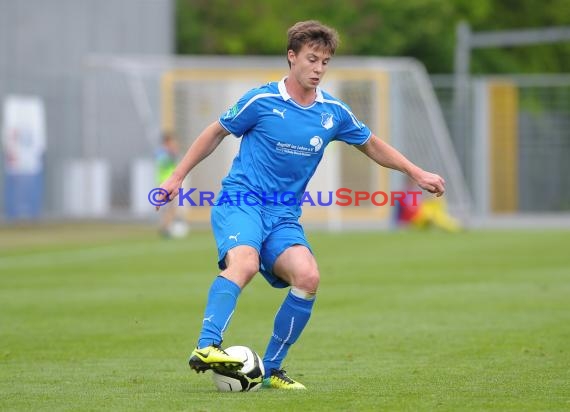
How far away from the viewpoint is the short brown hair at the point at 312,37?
8008 millimetres

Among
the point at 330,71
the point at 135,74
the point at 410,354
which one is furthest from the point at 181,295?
the point at 135,74

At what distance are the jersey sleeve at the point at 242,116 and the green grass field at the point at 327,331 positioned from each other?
1.57m

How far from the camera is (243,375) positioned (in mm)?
7805

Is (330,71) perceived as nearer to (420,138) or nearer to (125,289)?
(420,138)

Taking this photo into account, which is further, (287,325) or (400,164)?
(400,164)

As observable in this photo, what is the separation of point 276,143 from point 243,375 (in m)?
1.38

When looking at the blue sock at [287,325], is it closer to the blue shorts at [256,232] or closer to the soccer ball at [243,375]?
the blue shorts at [256,232]

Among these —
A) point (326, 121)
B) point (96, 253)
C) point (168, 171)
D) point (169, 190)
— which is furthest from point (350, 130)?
point (168, 171)

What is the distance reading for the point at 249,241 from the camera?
26.0 feet

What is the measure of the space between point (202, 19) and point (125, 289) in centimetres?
3643

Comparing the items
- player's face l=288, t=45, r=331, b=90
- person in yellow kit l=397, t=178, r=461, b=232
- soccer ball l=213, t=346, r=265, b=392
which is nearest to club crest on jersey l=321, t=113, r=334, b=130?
player's face l=288, t=45, r=331, b=90

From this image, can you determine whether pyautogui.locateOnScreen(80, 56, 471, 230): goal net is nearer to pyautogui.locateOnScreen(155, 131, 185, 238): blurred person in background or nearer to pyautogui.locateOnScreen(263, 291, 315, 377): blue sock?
pyautogui.locateOnScreen(155, 131, 185, 238): blurred person in background

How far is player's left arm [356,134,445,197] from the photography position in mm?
8492

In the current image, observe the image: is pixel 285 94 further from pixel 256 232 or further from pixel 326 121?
pixel 256 232
